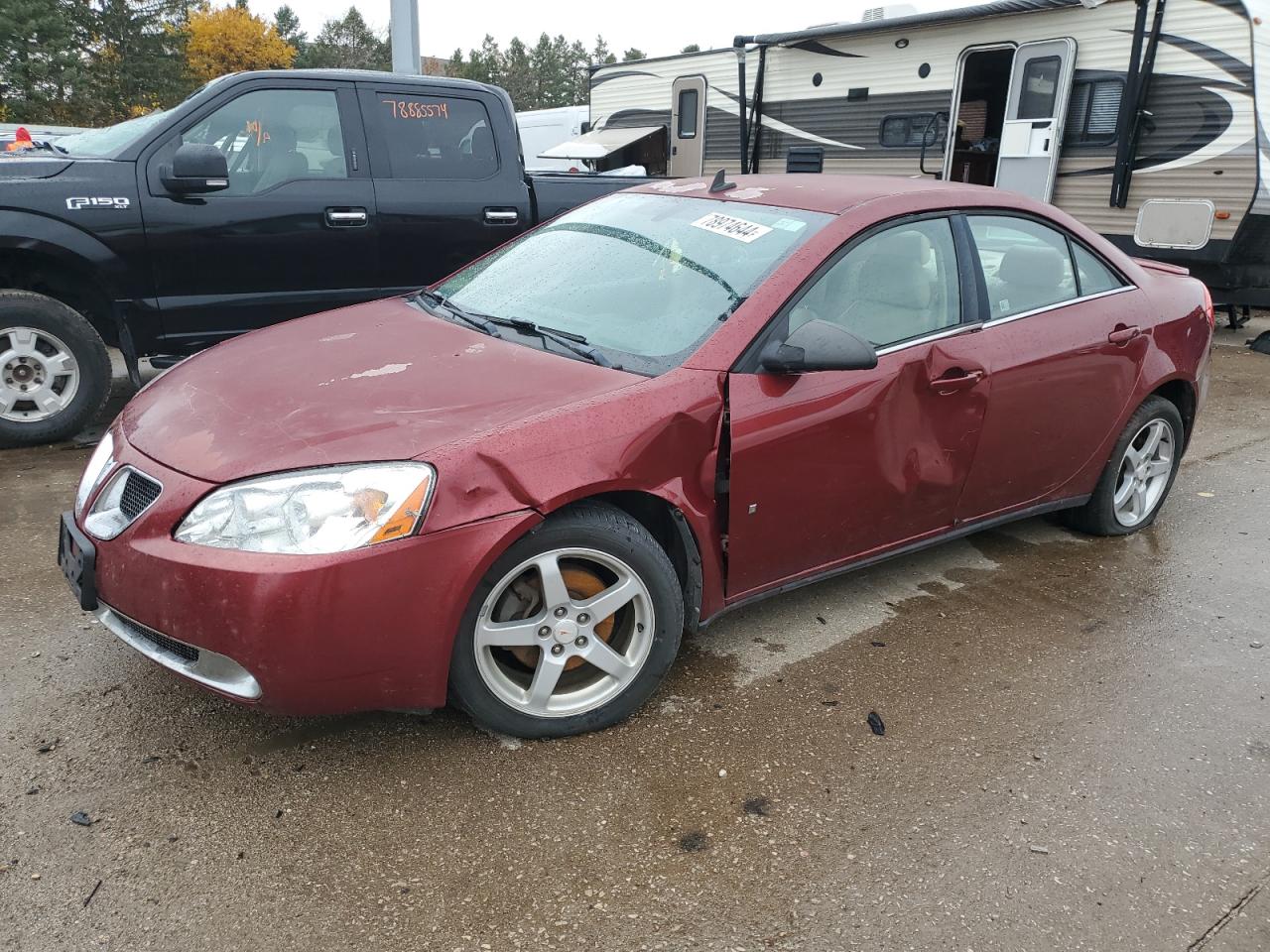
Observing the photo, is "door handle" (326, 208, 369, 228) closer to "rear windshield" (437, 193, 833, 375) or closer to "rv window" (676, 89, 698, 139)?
"rear windshield" (437, 193, 833, 375)

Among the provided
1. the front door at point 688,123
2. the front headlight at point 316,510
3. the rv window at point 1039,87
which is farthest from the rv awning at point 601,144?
the front headlight at point 316,510

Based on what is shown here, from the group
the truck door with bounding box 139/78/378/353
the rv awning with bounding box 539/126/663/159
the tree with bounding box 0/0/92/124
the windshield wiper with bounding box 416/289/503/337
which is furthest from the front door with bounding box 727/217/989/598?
the tree with bounding box 0/0/92/124

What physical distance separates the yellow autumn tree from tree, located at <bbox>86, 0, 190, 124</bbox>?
784 cm

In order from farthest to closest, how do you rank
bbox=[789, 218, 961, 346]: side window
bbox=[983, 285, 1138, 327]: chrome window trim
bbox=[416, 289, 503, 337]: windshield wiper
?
bbox=[983, 285, 1138, 327]: chrome window trim
bbox=[416, 289, 503, 337]: windshield wiper
bbox=[789, 218, 961, 346]: side window

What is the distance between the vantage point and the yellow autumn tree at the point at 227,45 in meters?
57.2

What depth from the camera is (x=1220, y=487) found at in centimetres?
502

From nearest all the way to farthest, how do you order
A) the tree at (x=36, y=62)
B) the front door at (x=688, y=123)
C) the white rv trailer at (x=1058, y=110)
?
the white rv trailer at (x=1058, y=110) → the front door at (x=688, y=123) → the tree at (x=36, y=62)

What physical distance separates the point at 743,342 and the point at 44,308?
3.81m

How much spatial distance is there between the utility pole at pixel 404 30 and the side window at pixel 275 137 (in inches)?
201

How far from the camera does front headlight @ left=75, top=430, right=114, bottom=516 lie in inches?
104

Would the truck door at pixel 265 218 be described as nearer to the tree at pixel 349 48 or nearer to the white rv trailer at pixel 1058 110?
the white rv trailer at pixel 1058 110

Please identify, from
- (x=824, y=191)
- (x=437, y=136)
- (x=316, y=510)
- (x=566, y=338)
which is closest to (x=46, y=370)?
(x=437, y=136)

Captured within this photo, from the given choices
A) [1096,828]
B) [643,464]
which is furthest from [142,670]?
[1096,828]

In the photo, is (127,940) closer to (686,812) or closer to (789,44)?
(686,812)
